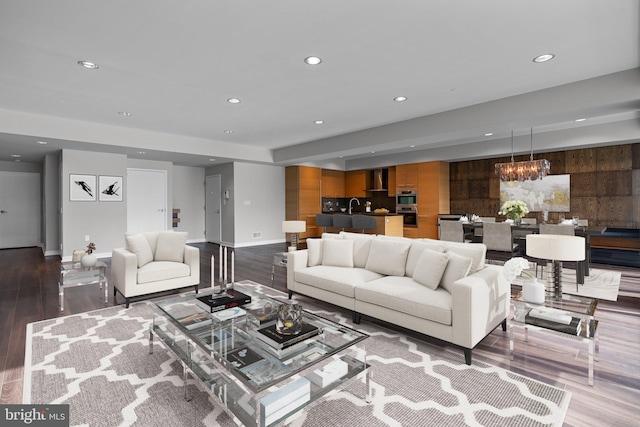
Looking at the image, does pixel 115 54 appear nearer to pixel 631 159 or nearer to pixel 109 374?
pixel 109 374

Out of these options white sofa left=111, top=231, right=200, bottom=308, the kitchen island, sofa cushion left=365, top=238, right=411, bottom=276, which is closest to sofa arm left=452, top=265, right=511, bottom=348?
sofa cushion left=365, top=238, right=411, bottom=276

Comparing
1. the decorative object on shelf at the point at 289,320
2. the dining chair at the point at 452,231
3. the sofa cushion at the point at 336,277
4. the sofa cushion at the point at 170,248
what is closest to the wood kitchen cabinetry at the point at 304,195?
the dining chair at the point at 452,231

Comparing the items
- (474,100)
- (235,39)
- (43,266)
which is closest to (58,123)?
(43,266)

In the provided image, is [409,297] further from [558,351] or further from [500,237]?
[500,237]

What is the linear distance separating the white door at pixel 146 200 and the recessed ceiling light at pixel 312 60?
643cm

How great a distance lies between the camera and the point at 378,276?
3535 mm

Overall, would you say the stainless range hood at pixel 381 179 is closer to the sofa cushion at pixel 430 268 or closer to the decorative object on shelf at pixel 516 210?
the decorative object on shelf at pixel 516 210

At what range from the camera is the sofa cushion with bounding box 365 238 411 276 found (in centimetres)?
346

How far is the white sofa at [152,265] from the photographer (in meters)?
3.73

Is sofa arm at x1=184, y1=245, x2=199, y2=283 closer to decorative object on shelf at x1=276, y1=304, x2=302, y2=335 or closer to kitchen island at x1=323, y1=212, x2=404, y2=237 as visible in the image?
decorative object on shelf at x1=276, y1=304, x2=302, y2=335

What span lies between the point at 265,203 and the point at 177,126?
12.5 ft

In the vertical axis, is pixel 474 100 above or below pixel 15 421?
above

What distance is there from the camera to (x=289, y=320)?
2.16 m

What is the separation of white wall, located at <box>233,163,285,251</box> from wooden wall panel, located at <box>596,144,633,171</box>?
7.77 m
